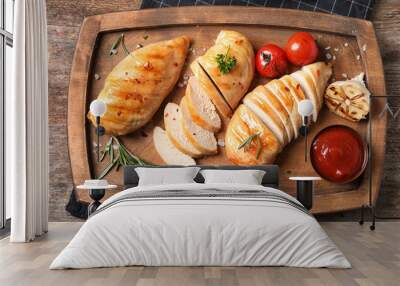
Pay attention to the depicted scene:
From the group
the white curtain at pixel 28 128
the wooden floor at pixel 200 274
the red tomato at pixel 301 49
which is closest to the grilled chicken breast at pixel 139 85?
the white curtain at pixel 28 128

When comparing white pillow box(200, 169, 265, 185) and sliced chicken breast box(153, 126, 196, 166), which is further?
sliced chicken breast box(153, 126, 196, 166)

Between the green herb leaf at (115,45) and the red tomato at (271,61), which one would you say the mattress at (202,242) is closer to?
the red tomato at (271,61)

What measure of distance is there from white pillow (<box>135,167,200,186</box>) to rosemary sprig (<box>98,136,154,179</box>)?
1.12ft

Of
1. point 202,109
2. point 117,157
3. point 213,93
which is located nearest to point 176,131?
point 202,109

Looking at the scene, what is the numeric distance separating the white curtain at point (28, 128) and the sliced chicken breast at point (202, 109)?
57.7 inches

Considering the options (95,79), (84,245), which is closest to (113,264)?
(84,245)

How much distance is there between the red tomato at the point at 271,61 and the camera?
230 inches

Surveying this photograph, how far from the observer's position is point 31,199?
5008mm

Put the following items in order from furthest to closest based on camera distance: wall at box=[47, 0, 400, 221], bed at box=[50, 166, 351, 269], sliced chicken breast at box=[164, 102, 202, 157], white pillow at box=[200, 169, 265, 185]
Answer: wall at box=[47, 0, 400, 221], sliced chicken breast at box=[164, 102, 202, 157], white pillow at box=[200, 169, 265, 185], bed at box=[50, 166, 351, 269]

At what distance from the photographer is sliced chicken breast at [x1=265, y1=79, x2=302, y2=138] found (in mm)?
5695

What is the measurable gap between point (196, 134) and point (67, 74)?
1604 mm

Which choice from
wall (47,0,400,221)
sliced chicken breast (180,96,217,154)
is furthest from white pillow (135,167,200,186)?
wall (47,0,400,221)

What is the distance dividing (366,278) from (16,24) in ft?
11.6

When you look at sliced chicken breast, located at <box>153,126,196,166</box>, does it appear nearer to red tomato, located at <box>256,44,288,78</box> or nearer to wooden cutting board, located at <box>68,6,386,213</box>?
wooden cutting board, located at <box>68,6,386,213</box>
